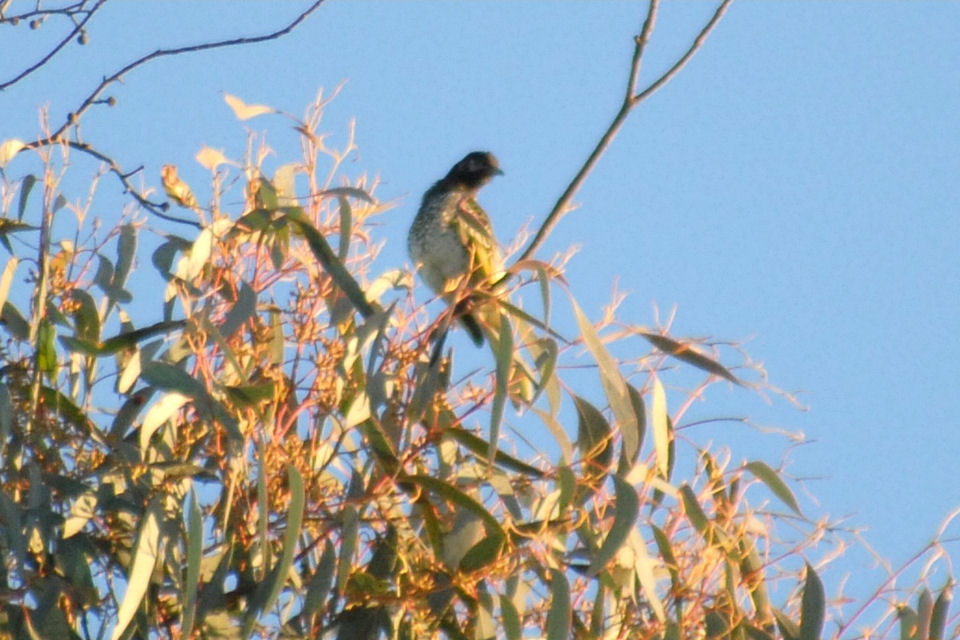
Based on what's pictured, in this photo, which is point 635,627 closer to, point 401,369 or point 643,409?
point 643,409

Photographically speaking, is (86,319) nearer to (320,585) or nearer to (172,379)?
(172,379)

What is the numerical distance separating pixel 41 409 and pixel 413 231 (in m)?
2.36

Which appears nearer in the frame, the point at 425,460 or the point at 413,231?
the point at 425,460

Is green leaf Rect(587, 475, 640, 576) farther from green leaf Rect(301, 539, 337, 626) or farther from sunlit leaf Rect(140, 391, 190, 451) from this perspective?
sunlit leaf Rect(140, 391, 190, 451)

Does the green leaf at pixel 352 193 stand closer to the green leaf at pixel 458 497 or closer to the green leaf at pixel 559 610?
the green leaf at pixel 458 497

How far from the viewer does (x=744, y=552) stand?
8.91ft

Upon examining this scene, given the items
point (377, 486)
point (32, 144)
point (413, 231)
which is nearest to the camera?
point (377, 486)

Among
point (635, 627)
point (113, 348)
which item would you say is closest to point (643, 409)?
point (635, 627)

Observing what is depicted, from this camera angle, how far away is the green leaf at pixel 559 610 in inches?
92.0

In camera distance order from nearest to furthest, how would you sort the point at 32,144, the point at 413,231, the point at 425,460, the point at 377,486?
1. the point at 377,486
2. the point at 425,460
3. the point at 32,144
4. the point at 413,231

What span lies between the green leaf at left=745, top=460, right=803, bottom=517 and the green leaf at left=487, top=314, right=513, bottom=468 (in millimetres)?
479

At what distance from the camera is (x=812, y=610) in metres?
2.61

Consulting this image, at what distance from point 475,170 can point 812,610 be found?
295cm

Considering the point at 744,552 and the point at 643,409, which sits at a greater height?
the point at 643,409
